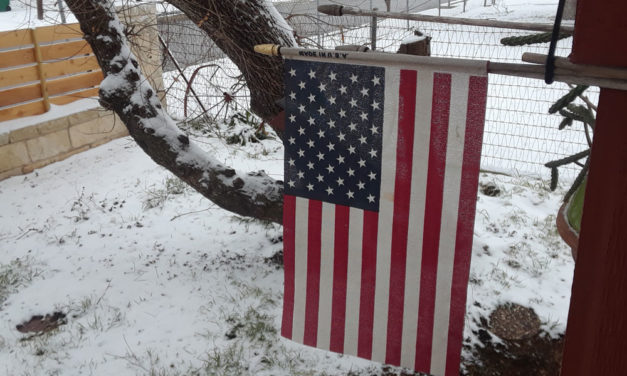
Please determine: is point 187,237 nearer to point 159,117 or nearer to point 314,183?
point 159,117

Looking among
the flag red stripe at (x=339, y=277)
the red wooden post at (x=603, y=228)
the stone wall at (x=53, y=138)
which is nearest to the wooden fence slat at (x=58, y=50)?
the stone wall at (x=53, y=138)

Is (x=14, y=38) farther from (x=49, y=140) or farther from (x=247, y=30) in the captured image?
(x=247, y=30)

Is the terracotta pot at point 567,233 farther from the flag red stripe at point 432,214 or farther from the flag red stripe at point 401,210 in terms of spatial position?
the flag red stripe at point 401,210

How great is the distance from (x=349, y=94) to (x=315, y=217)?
60cm

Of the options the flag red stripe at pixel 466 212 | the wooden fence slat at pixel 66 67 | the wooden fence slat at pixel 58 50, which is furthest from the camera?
the wooden fence slat at pixel 66 67

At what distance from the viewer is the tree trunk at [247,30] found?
373 cm

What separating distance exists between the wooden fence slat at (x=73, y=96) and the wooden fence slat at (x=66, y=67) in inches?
11.0

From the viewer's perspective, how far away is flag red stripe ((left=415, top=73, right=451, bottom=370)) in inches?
85.7

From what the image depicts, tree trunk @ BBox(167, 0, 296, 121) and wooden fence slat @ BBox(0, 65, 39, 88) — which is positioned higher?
tree trunk @ BBox(167, 0, 296, 121)

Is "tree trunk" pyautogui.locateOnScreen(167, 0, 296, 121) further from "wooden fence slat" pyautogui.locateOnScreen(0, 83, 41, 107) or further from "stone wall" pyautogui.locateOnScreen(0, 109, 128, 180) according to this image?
"wooden fence slat" pyautogui.locateOnScreen(0, 83, 41, 107)

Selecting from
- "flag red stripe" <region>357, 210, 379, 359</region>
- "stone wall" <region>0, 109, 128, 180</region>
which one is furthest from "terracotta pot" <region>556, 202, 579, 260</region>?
"stone wall" <region>0, 109, 128, 180</region>

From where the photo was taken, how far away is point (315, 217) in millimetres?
2613

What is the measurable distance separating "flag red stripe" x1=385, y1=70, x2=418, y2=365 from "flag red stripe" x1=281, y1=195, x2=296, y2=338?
19.7 inches

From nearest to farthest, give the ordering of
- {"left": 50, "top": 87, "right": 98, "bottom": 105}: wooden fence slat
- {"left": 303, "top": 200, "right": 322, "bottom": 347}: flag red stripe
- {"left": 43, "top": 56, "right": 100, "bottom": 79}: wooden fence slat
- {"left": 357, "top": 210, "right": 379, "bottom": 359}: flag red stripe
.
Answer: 1. {"left": 357, "top": 210, "right": 379, "bottom": 359}: flag red stripe
2. {"left": 303, "top": 200, "right": 322, "bottom": 347}: flag red stripe
3. {"left": 43, "top": 56, "right": 100, "bottom": 79}: wooden fence slat
4. {"left": 50, "top": 87, "right": 98, "bottom": 105}: wooden fence slat
